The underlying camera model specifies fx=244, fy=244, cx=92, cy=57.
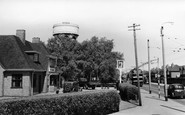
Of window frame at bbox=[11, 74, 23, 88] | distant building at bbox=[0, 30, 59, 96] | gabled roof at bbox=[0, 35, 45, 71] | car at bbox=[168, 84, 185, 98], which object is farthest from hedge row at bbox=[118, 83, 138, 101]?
window frame at bbox=[11, 74, 23, 88]

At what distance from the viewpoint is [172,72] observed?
98.7 m

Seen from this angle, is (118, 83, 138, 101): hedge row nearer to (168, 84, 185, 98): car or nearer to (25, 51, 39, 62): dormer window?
(168, 84, 185, 98): car

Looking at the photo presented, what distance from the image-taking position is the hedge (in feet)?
34.6

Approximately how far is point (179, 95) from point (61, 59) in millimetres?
27182

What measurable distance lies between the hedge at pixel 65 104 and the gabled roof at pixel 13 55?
18111 mm

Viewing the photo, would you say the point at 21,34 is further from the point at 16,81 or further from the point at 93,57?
the point at 93,57

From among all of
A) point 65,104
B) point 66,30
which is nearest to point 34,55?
point 65,104

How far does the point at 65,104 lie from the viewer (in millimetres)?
13414

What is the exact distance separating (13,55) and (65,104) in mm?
23411

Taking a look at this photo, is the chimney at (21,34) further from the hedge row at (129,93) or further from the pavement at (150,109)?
the pavement at (150,109)

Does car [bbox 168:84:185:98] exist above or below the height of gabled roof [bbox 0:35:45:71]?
below

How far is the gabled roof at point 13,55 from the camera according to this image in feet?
109

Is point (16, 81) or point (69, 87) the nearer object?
point (16, 81)

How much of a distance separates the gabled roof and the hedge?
18111 millimetres
